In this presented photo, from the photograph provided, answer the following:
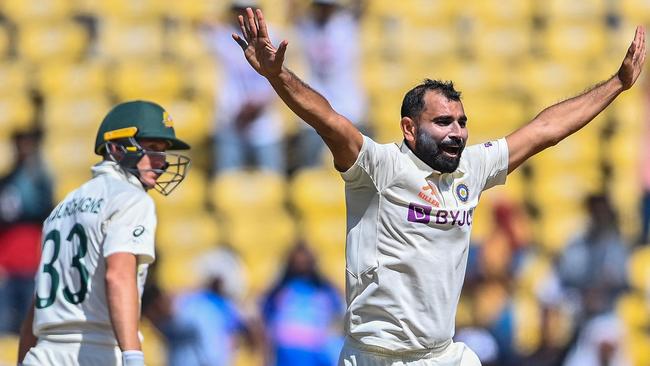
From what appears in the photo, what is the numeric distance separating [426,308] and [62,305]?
54.2 inches

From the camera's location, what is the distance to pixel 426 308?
13.9 feet

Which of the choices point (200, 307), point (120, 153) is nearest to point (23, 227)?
point (200, 307)

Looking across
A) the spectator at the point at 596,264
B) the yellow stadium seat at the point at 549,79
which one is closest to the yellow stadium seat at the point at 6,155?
the yellow stadium seat at the point at 549,79

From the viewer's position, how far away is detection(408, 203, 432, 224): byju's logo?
4.25 meters

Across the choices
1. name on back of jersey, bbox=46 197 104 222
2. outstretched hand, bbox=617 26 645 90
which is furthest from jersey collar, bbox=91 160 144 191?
outstretched hand, bbox=617 26 645 90

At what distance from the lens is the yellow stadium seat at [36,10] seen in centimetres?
969

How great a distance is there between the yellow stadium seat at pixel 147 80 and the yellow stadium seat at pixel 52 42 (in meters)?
0.38

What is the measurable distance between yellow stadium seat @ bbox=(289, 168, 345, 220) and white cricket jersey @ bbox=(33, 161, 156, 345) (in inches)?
186

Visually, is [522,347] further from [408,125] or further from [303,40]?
[408,125]

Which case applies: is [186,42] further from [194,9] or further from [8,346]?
[8,346]

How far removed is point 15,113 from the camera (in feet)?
31.1

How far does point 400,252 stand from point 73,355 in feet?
4.26

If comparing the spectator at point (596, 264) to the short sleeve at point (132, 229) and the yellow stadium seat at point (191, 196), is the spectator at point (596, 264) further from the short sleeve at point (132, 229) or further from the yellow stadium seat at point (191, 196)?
the short sleeve at point (132, 229)

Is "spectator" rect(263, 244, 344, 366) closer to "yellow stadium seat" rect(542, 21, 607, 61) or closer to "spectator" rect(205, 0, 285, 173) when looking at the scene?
"spectator" rect(205, 0, 285, 173)
